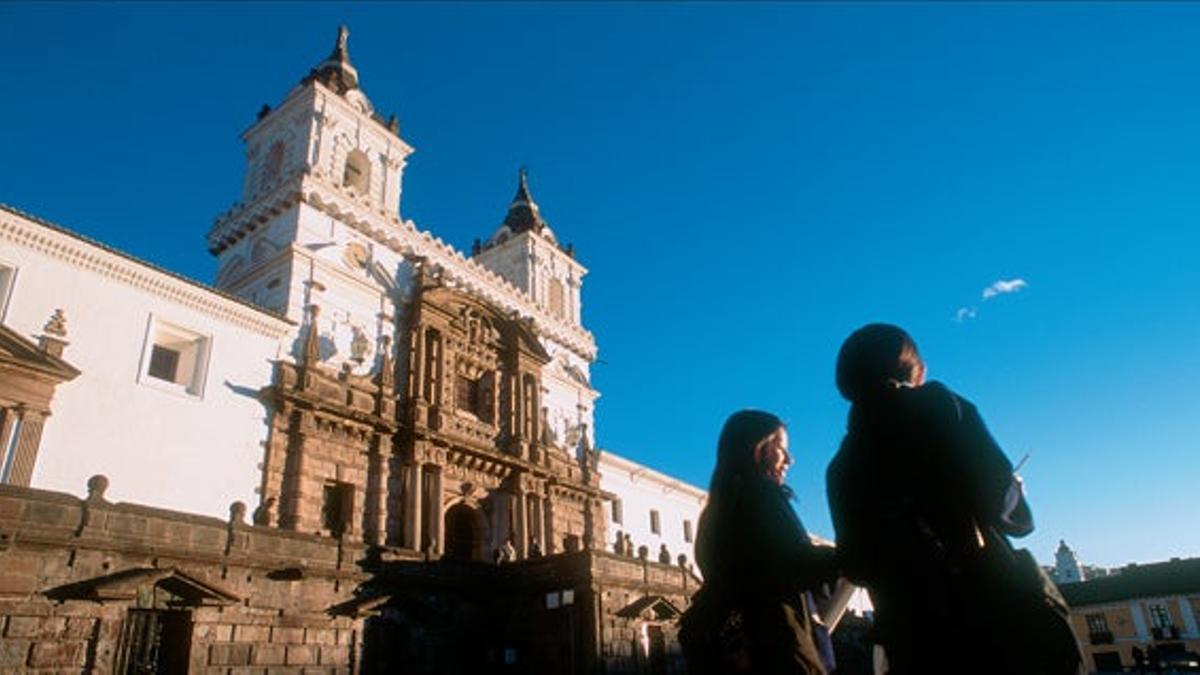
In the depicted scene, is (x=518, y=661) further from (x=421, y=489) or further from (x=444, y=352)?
(x=444, y=352)

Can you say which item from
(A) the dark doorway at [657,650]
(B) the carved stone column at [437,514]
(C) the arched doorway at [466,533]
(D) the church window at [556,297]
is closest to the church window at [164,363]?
(B) the carved stone column at [437,514]

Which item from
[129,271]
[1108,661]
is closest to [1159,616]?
[1108,661]

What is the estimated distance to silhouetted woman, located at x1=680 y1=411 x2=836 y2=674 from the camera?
2.92m

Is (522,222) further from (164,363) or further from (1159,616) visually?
(1159,616)

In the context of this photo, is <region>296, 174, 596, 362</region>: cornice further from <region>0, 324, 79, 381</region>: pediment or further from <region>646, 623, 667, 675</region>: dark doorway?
<region>646, 623, 667, 675</region>: dark doorway

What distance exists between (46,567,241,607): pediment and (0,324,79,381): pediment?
4740 millimetres

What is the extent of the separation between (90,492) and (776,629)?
14.3 m

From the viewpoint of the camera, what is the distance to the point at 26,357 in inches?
569

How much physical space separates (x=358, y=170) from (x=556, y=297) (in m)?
10.6

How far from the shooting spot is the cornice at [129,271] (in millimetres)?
15516

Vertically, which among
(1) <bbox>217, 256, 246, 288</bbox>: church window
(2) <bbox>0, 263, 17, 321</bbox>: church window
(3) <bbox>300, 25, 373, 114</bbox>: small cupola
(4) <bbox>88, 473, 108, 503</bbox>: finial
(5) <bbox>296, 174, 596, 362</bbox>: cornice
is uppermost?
(3) <bbox>300, 25, 373, 114</bbox>: small cupola

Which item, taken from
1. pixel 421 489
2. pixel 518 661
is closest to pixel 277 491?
pixel 421 489

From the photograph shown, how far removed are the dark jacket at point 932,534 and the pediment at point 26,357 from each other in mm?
16894

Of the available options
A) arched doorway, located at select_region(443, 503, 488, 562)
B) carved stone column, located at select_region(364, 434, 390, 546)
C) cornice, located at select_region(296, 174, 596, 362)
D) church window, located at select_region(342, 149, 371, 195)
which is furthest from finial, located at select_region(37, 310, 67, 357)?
arched doorway, located at select_region(443, 503, 488, 562)
